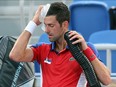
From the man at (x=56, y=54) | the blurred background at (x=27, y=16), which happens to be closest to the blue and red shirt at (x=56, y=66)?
the man at (x=56, y=54)

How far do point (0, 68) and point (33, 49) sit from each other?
0.97 feet

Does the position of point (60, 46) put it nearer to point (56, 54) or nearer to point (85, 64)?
point (56, 54)

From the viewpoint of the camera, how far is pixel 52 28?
2404 mm

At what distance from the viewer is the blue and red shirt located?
244cm

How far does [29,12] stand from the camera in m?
5.09

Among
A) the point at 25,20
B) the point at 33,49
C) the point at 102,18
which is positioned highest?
the point at 33,49

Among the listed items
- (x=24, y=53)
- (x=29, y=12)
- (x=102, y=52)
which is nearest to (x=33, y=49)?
(x=24, y=53)

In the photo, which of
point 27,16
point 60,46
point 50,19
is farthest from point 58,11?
point 27,16

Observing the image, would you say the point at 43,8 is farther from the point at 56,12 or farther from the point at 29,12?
the point at 29,12

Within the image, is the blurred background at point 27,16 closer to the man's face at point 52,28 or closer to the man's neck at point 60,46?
the man's neck at point 60,46

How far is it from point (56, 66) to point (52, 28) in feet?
0.81

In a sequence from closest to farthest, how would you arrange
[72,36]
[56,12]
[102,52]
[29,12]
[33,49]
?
[72,36], [56,12], [33,49], [102,52], [29,12]

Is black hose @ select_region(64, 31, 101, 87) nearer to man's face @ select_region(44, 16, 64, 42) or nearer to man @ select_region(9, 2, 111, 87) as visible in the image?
man @ select_region(9, 2, 111, 87)

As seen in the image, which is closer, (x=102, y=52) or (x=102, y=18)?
(x=102, y=52)
